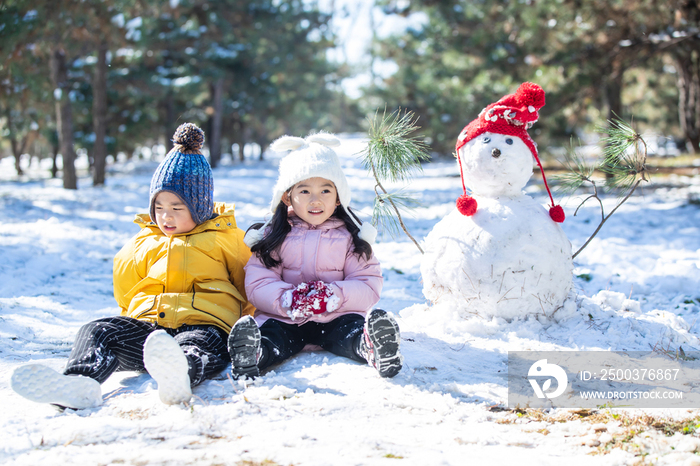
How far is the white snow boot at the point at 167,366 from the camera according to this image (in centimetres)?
211

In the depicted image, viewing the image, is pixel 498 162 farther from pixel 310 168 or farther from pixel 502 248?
pixel 310 168

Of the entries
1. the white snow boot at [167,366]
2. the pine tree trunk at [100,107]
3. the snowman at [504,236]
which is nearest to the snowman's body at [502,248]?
the snowman at [504,236]

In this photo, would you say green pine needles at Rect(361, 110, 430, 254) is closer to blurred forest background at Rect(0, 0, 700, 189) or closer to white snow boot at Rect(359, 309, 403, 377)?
blurred forest background at Rect(0, 0, 700, 189)

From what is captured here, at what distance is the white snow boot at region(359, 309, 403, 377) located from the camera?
2.35 m

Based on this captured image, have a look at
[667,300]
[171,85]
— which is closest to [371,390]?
[667,300]

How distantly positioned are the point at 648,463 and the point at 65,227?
22.4 ft

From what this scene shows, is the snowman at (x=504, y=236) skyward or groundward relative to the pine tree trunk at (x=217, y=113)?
groundward

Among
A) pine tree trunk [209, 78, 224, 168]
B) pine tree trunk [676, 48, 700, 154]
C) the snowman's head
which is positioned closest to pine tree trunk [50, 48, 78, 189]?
pine tree trunk [209, 78, 224, 168]

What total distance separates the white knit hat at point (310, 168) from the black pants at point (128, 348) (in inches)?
24.8

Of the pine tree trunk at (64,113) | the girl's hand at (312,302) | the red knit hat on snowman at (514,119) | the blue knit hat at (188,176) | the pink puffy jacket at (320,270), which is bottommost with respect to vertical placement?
the girl's hand at (312,302)

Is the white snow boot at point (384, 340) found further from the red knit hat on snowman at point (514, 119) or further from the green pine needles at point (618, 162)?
the green pine needles at point (618, 162)

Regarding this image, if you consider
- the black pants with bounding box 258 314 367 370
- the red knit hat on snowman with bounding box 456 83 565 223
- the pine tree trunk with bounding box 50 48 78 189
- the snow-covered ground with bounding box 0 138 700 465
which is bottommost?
the snow-covered ground with bounding box 0 138 700 465

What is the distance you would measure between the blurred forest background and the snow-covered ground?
1.40 m

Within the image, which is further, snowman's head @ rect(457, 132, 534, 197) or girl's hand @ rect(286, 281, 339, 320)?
snowman's head @ rect(457, 132, 534, 197)
